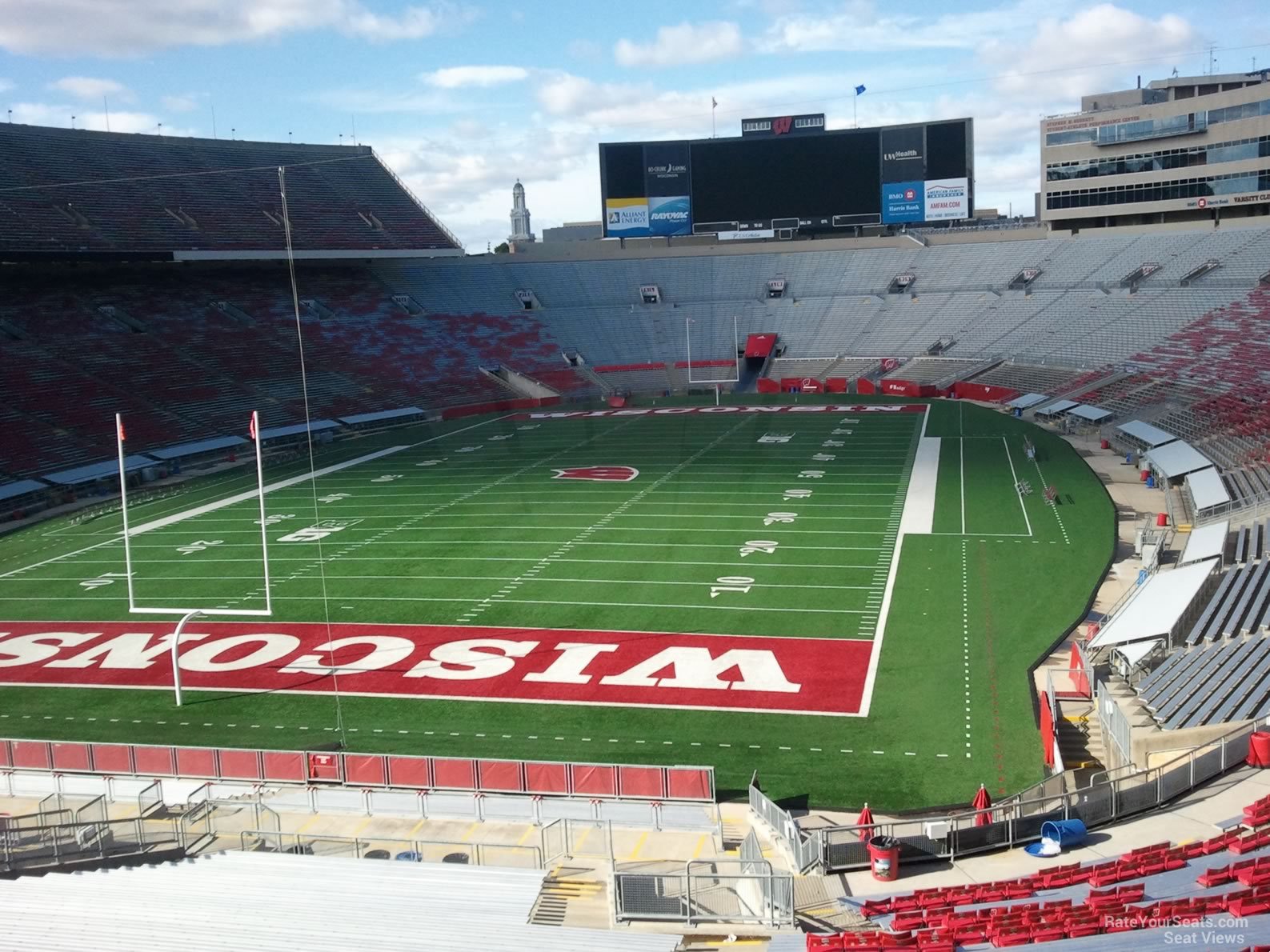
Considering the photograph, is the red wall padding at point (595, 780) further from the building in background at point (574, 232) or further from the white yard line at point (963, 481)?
the building in background at point (574, 232)

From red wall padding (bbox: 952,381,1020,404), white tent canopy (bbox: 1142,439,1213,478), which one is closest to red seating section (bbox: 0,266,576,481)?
red wall padding (bbox: 952,381,1020,404)

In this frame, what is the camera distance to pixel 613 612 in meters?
20.0

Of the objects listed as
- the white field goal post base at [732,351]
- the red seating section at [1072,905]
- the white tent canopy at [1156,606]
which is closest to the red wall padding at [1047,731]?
the white tent canopy at [1156,606]

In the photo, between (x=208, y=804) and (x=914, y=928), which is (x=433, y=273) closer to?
(x=208, y=804)

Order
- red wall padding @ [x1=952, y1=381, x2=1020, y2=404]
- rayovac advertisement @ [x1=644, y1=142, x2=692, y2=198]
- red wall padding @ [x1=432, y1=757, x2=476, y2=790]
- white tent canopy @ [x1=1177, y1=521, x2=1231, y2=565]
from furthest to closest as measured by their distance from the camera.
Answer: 1. rayovac advertisement @ [x1=644, y1=142, x2=692, y2=198]
2. red wall padding @ [x1=952, y1=381, x2=1020, y2=404]
3. white tent canopy @ [x1=1177, y1=521, x2=1231, y2=565]
4. red wall padding @ [x1=432, y1=757, x2=476, y2=790]

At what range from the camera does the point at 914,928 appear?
886 cm

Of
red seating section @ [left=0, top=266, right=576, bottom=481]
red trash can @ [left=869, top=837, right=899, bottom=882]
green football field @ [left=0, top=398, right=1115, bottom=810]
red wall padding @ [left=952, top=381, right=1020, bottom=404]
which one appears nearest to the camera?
red trash can @ [left=869, top=837, right=899, bottom=882]

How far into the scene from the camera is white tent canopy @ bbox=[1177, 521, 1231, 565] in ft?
64.9

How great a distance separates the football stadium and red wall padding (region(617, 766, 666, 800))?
5 cm

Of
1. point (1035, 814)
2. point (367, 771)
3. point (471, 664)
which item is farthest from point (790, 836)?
point (471, 664)

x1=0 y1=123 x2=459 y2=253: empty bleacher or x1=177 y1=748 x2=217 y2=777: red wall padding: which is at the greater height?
x1=0 y1=123 x2=459 y2=253: empty bleacher

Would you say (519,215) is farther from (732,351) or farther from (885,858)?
(885,858)

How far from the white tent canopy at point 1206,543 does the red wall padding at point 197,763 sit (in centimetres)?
1559

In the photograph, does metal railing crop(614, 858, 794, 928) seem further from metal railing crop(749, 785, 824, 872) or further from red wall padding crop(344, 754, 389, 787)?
red wall padding crop(344, 754, 389, 787)
